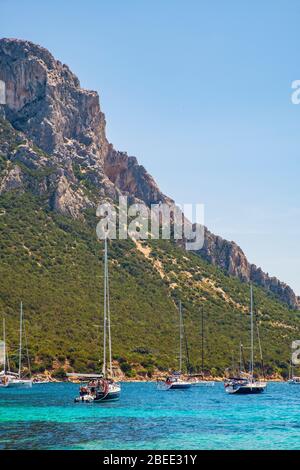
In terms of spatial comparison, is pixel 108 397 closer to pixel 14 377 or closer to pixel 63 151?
pixel 14 377

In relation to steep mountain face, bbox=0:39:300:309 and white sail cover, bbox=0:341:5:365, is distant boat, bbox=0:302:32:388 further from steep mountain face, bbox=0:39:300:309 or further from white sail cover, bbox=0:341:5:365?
steep mountain face, bbox=0:39:300:309

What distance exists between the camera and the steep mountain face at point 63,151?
125 meters

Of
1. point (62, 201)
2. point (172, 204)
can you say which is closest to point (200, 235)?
point (172, 204)

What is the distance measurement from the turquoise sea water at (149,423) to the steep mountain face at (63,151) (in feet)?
201

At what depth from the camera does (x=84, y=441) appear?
→ 3275 cm

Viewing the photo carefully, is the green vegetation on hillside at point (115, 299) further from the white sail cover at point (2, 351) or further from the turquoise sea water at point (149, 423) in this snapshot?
the turquoise sea water at point (149, 423)

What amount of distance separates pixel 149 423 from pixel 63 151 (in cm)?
10135

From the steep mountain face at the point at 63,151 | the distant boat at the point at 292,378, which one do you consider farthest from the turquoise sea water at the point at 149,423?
the steep mountain face at the point at 63,151

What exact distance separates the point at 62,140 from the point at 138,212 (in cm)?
1965

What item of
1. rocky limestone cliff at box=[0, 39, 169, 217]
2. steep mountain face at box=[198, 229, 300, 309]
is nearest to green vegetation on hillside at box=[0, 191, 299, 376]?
steep mountain face at box=[198, 229, 300, 309]

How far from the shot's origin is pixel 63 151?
138875 mm

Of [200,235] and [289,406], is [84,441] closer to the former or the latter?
[289,406]

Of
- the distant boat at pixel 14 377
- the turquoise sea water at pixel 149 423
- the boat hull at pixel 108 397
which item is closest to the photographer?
the turquoise sea water at pixel 149 423
